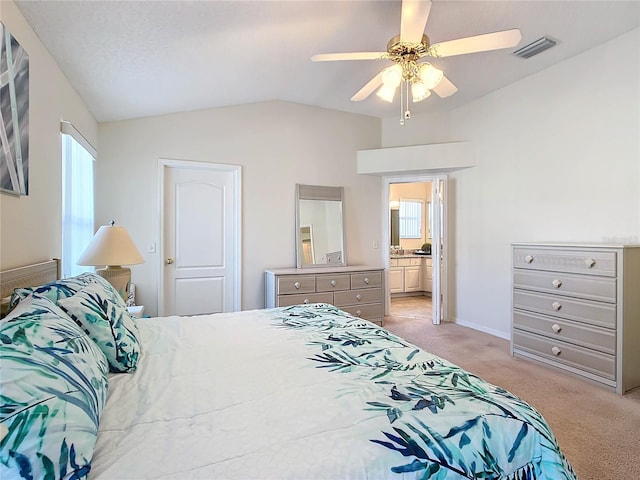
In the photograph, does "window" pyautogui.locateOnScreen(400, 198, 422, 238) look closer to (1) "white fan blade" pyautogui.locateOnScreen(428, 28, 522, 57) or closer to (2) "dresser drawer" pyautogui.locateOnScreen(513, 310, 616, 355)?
(2) "dresser drawer" pyautogui.locateOnScreen(513, 310, 616, 355)

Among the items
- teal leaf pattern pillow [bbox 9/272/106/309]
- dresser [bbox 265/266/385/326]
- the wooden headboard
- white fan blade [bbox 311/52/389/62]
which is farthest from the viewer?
dresser [bbox 265/266/385/326]

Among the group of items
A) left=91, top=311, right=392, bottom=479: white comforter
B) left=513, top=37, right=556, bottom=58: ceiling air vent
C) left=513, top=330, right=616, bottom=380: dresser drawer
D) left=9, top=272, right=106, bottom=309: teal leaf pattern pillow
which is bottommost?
left=513, top=330, right=616, bottom=380: dresser drawer

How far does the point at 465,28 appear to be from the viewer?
9.05 ft

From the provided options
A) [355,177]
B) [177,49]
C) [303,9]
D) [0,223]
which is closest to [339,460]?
[0,223]

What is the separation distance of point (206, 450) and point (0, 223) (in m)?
1.38

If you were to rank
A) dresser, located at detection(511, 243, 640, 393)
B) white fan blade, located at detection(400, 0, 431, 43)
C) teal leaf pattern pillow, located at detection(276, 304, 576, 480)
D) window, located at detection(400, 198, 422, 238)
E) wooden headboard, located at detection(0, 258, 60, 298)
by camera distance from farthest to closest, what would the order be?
window, located at detection(400, 198, 422, 238) < dresser, located at detection(511, 243, 640, 393) < white fan blade, located at detection(400, 0, 431, 43) < wooden headboard, located at detection(0, 258, 60, 298) < teal leaf pattern pillow, located at detection(276, 304, 576, 480)

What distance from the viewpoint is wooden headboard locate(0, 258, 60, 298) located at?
4.78 feet

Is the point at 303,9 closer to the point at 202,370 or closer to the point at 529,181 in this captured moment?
the point at 202,370

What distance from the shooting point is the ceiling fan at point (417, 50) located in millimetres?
1936

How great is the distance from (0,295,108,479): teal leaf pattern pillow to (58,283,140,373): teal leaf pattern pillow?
0.83ft

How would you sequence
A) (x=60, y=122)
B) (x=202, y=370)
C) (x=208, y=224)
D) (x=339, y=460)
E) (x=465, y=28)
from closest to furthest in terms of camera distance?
(x=339, y=460) → (x=202, y=370) → (x=60, y=122) → (x=465, y=28) → (x=208, y=224)

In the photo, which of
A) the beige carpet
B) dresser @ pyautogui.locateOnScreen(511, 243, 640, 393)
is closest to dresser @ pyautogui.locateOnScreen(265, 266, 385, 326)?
the beige carpet

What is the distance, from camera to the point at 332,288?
13.7 ft

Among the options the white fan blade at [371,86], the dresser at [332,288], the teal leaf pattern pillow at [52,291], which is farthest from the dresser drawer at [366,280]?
the teal leaf pattern pillow at [52,291]
